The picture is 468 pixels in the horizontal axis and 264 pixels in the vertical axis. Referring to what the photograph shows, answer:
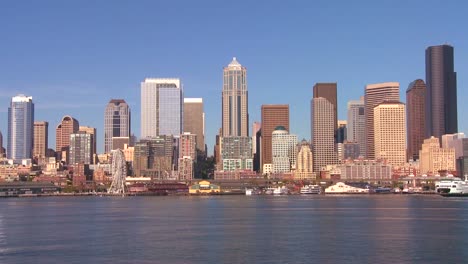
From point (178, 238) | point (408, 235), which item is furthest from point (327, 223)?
point (178, 238)

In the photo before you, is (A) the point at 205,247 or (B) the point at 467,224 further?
(B) the point at 467,224

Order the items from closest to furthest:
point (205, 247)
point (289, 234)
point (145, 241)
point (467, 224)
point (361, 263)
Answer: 1. point (361, 263)
2. point (205, 247)
3. point (145, 241)
4. point (289, 234)
5. point (467, 224)

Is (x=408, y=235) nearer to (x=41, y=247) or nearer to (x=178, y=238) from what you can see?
(x=178, y=238)

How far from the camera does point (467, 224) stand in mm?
81625

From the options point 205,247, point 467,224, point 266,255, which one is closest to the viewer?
point 266,255

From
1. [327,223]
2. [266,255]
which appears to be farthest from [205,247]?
[327,223]

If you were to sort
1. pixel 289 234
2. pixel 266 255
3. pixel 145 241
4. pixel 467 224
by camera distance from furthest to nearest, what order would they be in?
pixel 467 224 → pixel 289 234 → pixel 145 241 → pixel 266 255

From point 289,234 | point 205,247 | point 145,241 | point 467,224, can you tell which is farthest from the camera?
point 467,224

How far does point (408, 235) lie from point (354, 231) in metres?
6.09

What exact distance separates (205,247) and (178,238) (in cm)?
772

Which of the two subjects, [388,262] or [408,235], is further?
[408,235]

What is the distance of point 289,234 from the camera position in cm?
7088

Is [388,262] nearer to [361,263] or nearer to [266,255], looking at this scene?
[361,263]

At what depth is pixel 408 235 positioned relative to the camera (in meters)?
68.6
